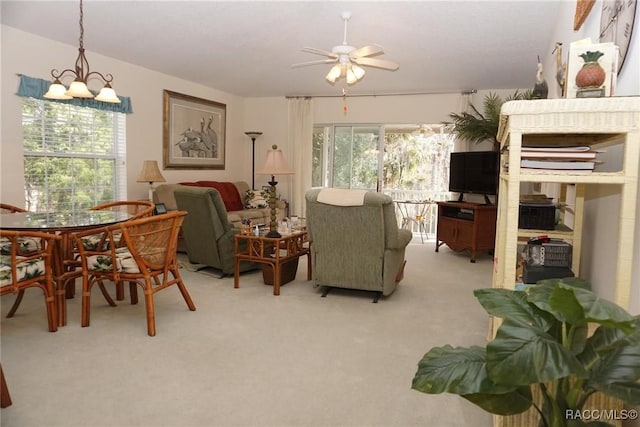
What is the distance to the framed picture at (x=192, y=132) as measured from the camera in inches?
244

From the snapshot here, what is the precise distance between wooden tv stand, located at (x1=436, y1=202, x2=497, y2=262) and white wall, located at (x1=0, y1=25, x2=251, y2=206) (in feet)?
12.4

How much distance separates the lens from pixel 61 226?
113 inches

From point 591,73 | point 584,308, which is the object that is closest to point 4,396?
point 584,308

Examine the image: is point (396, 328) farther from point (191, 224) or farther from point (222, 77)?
point (222, 77)

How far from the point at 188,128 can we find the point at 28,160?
95.8 inches

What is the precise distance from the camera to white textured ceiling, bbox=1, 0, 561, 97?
3.61 m

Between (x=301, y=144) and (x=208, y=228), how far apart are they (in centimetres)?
381

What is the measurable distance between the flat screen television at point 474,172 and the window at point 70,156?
4615mm

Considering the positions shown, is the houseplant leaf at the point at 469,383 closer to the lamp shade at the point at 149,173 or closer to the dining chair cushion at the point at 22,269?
the dining chair cushion at the point at 22,269

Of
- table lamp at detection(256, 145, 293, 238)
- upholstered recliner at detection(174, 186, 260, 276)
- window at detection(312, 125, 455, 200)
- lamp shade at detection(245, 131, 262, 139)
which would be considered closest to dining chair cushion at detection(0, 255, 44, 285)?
upholstered recliner at detection(174, 186, 260, 276)

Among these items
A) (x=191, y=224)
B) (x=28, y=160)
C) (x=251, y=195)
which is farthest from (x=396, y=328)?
(x=251, y=195)

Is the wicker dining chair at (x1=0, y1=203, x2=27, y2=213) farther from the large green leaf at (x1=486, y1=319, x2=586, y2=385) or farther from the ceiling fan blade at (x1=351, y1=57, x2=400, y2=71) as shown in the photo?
the large green leaf at (x1=486, y1=319, x2=586, y2=385)

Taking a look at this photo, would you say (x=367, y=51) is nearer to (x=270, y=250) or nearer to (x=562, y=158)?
(x=270, y=250)

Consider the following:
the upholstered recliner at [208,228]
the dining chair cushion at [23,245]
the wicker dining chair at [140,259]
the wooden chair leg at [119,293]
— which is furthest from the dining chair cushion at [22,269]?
the upholstered recliner at [208,228]
